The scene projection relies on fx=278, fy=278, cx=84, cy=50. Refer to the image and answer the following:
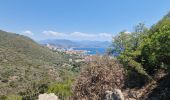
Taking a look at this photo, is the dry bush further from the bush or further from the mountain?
the mountain

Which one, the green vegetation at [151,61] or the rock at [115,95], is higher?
the green vegetation at [151,61]

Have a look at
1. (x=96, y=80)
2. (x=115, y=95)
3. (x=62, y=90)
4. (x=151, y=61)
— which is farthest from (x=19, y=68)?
(x=115, y=95)

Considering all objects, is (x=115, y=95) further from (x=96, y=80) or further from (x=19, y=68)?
(x=19, y=68)

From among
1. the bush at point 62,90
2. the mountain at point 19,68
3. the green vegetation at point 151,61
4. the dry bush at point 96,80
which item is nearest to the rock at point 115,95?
the dry bush at point 96,80

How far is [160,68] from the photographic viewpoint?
928 inches

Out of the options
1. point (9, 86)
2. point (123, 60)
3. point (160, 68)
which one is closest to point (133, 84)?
point (160, 68)

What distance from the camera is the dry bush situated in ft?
58.9

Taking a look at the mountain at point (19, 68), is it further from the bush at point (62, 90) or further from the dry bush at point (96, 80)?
the dry bush at point (96, 80)

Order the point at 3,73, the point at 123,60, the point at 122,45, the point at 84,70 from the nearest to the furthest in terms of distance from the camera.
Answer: the point at 84,70, the point at 123,60, the point at 122,45, the point at 3,73

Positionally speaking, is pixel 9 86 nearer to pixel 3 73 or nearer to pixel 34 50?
pixel 3 73

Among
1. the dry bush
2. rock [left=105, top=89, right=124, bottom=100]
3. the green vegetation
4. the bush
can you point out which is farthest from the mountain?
rock [left=105, top=89, right=124, bottom=100]

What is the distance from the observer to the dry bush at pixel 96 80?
58.9ft

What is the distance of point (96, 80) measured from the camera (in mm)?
18281

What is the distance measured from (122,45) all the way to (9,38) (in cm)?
14166
